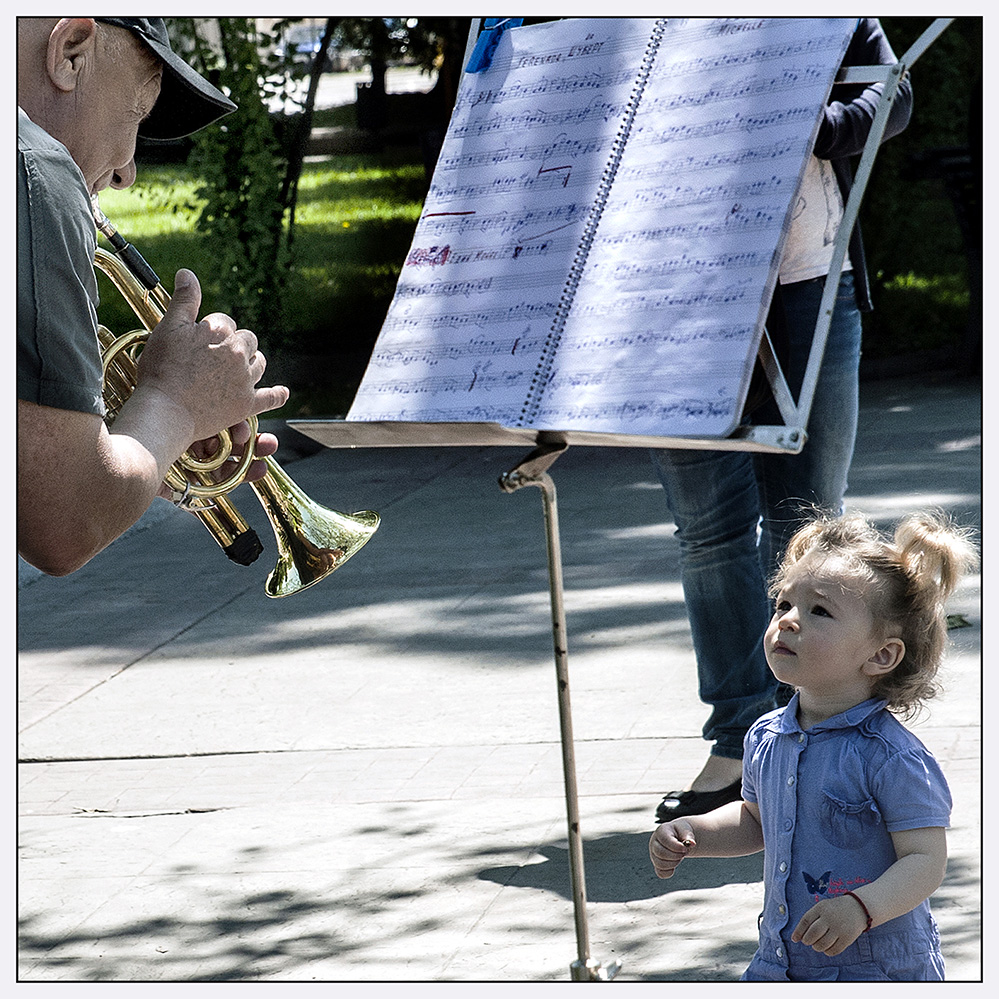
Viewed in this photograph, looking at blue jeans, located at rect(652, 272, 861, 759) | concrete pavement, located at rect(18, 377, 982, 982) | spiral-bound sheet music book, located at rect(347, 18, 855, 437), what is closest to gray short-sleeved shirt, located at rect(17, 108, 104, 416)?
spiral-bound sheet music book, located at rect(347, 18, 855, 437)

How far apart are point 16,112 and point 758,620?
7.29 ft

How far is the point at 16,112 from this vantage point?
5.68 ft

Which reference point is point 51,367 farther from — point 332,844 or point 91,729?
point 91,729

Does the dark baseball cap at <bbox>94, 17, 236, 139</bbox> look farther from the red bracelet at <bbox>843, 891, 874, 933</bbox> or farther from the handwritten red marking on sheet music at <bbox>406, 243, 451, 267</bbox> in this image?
the red bracelet at <bbox>843, 891, 874, 933</bbox>

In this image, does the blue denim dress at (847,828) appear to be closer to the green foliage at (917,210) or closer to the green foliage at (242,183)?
the green foliage at (242,183)

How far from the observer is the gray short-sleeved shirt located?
5.36ft

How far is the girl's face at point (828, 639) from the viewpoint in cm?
221

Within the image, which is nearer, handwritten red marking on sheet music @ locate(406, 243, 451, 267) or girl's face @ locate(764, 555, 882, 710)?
girl's face @ locate(764, 555, 882, 710)

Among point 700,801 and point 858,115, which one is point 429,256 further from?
point 700,801

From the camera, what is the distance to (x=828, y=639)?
2.21 metres

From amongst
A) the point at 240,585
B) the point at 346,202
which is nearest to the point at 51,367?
the point at 240,585

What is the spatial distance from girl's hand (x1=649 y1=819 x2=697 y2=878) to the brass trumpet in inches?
34.6

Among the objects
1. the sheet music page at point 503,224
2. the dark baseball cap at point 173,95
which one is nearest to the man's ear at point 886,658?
the sheet music page at point 503,224
